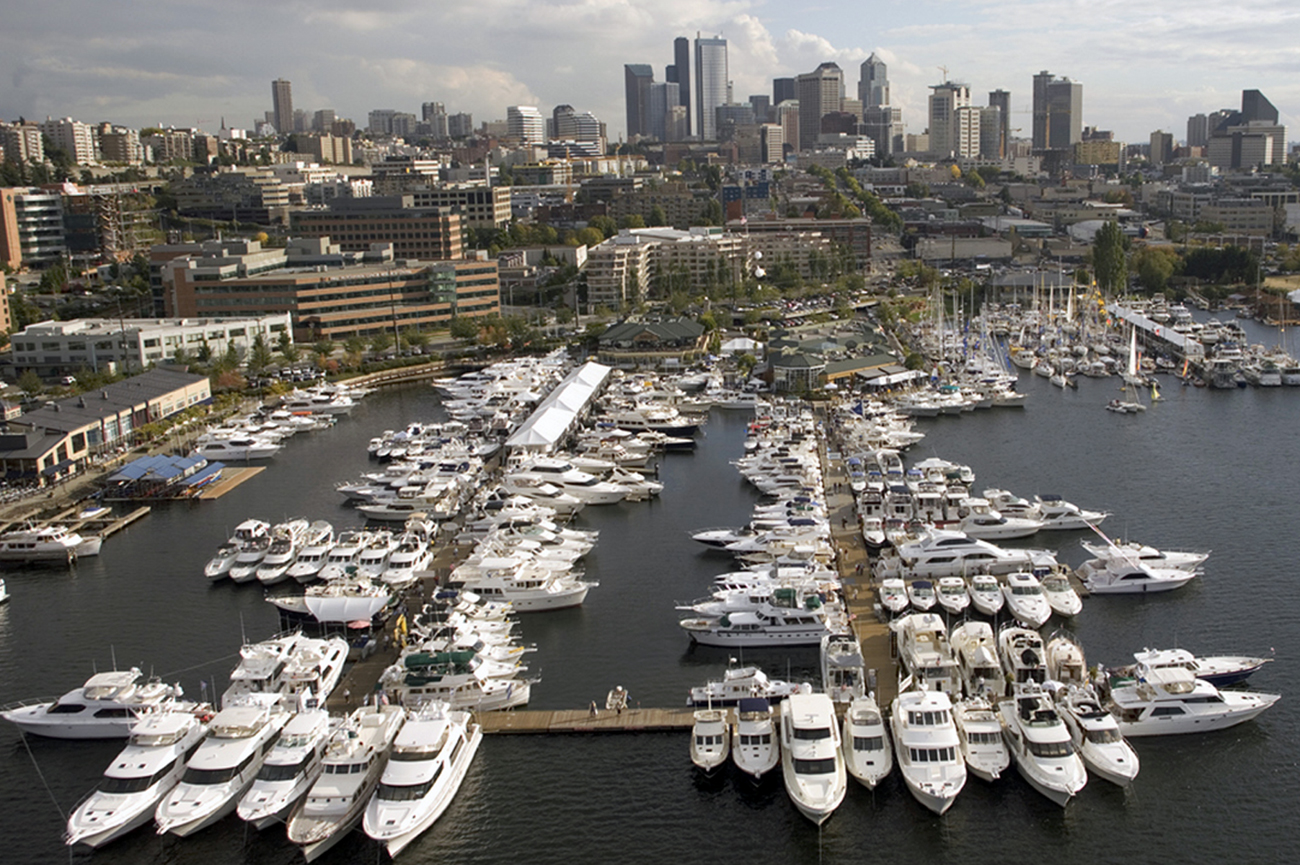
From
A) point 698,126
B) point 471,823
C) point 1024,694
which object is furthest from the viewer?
point 698,126

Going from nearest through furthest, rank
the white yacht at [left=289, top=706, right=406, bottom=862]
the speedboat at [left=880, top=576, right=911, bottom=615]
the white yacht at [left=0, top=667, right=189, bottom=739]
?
the white yacht at [left=289, top=706, right=406, bottom=862], the white yacht at [left=0, top=667, right=189, bottom=739], the speedboat at [left=880, top=576, right=911, bottom=615]

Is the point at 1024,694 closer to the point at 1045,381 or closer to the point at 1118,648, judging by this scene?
the point at 1118,648

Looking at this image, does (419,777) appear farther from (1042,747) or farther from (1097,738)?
(1097,738)

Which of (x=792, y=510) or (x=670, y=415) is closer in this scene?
(x=792, y=510)

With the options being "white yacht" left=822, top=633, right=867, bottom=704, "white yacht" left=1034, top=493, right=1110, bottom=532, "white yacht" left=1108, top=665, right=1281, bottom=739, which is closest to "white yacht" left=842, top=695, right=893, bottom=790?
"white yacht" left=822, top=633, right=867, bottom=704

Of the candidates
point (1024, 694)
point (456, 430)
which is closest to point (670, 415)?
point (456, 430)

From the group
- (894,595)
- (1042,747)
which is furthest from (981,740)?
(894,595)

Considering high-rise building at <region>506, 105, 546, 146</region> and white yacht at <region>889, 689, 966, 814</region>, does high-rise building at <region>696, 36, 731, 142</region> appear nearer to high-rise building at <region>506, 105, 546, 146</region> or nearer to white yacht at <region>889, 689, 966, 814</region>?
high-rise building at <region>506, 105, 546, 146</region>
